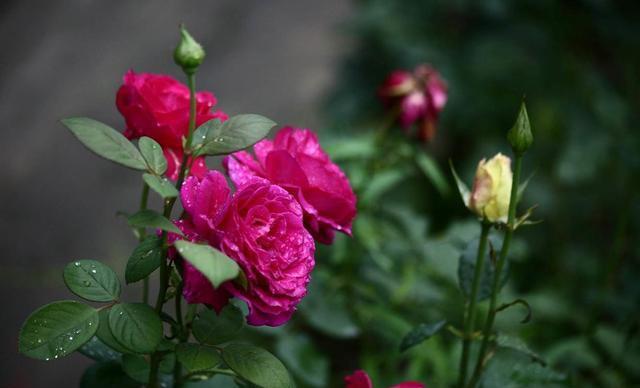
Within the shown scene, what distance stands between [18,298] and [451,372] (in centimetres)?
138

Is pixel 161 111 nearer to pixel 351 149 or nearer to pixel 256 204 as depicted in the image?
pixel 256 204

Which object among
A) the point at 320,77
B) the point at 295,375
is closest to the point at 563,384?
the point at 295,375

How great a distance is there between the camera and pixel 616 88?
184cm

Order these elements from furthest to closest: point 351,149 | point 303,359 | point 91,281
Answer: point 351,149
point 303,359
point 91,281

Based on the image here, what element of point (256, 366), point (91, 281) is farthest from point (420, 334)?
point (91, 281)

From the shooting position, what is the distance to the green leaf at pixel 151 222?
19.3 inches

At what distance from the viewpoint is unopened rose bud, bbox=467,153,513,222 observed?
0.66m

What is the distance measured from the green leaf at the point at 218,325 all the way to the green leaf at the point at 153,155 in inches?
4.8

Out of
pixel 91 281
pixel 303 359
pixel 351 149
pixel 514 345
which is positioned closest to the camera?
pixel 91 281

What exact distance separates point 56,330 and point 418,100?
77cm

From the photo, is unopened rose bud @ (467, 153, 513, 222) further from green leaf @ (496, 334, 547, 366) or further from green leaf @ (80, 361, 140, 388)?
green leaf @ (80, 361, 140, 388)

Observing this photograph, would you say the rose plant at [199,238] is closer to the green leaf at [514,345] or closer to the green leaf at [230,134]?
the green leaf at [230,134]

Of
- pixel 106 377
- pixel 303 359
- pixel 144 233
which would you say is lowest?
pixel 303 359

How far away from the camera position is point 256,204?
0.54 metres
